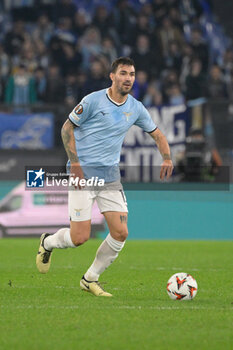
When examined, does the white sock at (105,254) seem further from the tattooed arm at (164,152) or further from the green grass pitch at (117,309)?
the tattooed arm at (164,152)

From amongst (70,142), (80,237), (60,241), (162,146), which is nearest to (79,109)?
(70,142)

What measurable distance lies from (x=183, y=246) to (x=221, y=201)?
5.57 feet

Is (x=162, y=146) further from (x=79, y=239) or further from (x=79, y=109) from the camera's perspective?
(x=79, y=239)

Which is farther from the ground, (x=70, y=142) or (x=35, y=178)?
(x=70, y=142)

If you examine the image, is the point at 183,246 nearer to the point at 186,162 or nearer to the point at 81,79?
the point at 186,162

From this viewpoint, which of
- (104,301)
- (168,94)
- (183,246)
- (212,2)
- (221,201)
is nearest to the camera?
(104,301)

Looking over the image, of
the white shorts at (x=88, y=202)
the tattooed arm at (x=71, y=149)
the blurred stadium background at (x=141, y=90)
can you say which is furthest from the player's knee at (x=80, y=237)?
the blurred stadium background at (x=141, y=90)

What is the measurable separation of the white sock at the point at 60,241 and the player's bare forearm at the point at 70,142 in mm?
806

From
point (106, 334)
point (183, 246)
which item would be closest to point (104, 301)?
point (106, 334)

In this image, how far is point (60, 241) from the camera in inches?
332

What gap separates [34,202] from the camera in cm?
1730

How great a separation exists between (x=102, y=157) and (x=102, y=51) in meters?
13.5

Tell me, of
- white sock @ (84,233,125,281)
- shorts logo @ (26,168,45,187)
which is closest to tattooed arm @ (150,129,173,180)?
white sock @ (84,233,125,281)

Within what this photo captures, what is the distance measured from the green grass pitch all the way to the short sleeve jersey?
1328 millimetres
